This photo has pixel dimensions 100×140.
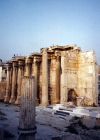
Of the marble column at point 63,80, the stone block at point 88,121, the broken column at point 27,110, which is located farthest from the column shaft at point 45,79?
the broken column at point 27,110

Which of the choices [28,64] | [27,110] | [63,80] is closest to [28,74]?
[28,64]

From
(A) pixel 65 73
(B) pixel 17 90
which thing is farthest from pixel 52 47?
(B) pixel 17 90

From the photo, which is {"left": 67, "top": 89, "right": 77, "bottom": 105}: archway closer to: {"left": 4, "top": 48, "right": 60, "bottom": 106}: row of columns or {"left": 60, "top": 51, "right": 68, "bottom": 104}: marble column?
{"left": 60, "top": 51, "right": 68, "bottom": 104}: marble column

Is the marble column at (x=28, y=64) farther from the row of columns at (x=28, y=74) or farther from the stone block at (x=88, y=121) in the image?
the stone block at (x=88, y=121)

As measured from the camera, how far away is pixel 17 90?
23938mm

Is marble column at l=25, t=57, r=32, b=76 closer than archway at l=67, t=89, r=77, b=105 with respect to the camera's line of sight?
No

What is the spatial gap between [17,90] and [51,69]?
7.12 m

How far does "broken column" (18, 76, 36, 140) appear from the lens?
6859 mm

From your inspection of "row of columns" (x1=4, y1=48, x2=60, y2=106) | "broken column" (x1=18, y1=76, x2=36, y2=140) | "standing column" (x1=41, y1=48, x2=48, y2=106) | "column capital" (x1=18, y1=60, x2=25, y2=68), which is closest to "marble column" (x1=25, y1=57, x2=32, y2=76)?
"row of columns" (x1=4, y1=48, x2=60, y2=106)

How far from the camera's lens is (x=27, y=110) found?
7098 mm

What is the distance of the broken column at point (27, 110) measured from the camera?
6.86 m

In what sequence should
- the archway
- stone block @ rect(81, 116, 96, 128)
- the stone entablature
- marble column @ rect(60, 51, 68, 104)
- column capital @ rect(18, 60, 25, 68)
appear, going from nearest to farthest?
stone block @ rect(81, 116, 96, 128) → marble column @ rect(60, 51, 68, 104) → the stone entablature → the archway → column capital @ rect(18, 60, 25, 68)

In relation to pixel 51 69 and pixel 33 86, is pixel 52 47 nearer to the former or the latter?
pixel 51 69

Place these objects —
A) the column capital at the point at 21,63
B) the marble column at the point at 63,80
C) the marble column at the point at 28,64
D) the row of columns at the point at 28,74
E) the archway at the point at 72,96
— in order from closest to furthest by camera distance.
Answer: the marble column at the point at 63,80
the archway at the point at 72,96
the row of columns at the point at 28,74
the marble column at the point at 28,64
the column capital at the point at 21,63
